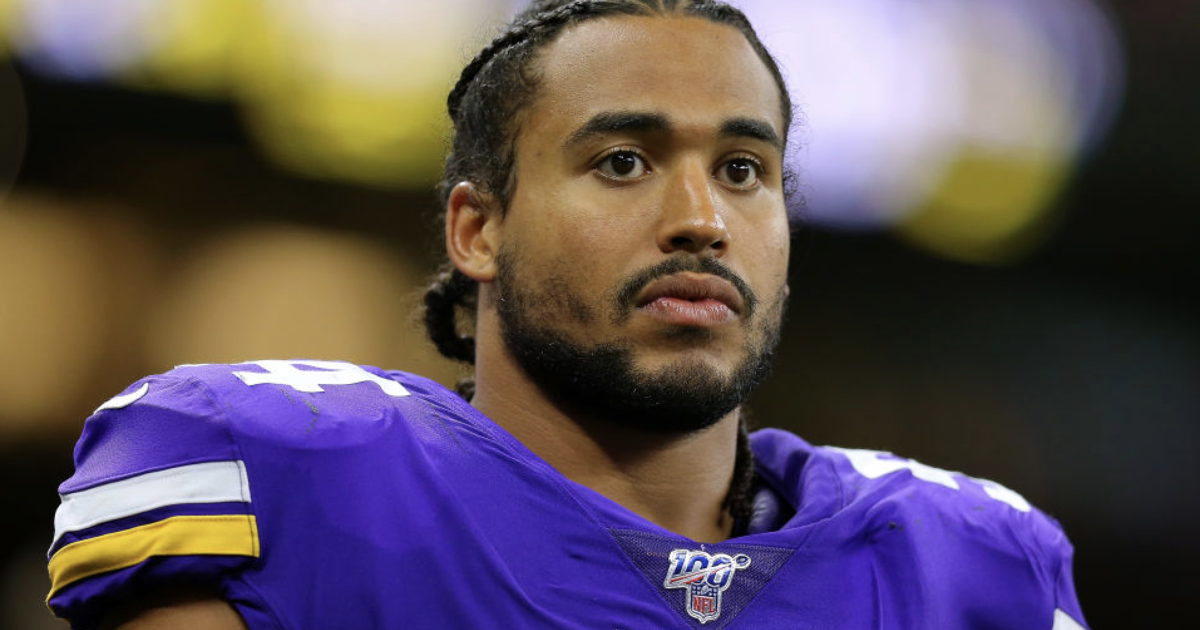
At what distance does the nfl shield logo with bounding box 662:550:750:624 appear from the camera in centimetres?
128

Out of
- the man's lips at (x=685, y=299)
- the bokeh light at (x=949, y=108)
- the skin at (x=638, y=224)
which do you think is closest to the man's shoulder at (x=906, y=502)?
the skin at (x=638, y=224)

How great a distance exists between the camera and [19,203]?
3283 mm

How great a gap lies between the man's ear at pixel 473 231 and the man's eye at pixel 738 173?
1.00 feet

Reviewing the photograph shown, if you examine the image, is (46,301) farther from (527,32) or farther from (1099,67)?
(1099,67)

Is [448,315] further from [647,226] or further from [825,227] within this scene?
[825,227]

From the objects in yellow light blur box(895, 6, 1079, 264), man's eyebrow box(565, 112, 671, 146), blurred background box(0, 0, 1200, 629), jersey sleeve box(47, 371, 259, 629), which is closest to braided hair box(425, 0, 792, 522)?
man's eyebrow box(565, 112, 671, 146)

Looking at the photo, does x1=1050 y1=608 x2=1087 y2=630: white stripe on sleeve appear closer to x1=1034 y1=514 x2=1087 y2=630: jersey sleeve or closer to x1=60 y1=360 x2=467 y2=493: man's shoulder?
x1=1034 y1=514 x2=1087 y2=630: jersey sleeve

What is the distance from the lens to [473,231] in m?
1.63

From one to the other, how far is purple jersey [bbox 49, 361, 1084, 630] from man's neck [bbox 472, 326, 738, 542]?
12 cm

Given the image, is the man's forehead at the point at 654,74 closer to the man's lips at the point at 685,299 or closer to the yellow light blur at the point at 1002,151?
the man's lips at the point at 685,299

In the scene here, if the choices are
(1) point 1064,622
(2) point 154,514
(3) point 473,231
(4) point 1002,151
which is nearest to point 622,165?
(3) point 473,231

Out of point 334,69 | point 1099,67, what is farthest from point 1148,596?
point 334,69

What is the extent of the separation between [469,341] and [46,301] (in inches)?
79.9

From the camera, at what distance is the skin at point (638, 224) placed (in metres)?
1.41
